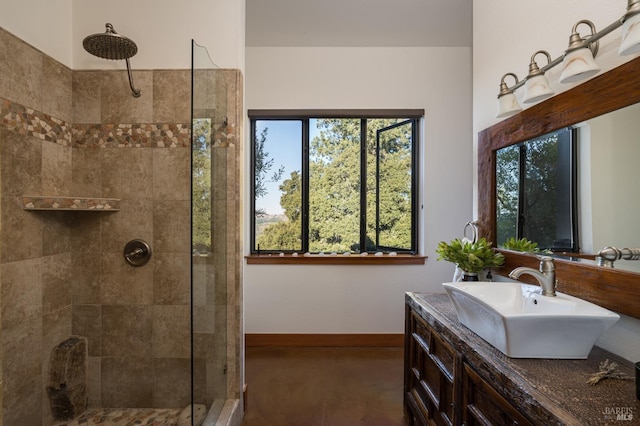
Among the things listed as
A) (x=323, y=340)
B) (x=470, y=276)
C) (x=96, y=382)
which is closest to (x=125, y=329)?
(x=96, y=382)

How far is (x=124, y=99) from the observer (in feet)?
5.55

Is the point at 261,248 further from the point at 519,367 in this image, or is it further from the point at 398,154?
the point at 519,367

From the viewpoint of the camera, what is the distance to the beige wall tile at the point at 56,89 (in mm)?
1528

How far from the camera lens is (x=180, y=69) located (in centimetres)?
168

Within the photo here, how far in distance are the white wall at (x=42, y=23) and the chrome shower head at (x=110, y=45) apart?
0.93 ft

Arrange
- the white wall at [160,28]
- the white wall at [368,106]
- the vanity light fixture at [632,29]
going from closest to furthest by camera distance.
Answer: the vanity light fixture at [632,29], the white wall at [160,28], the white wall at [368,106]

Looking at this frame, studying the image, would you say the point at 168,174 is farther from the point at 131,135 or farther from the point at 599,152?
the point at 599,152

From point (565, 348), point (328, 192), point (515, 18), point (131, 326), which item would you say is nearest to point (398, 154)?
point (328, 192)

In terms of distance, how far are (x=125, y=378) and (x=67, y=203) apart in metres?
1.01

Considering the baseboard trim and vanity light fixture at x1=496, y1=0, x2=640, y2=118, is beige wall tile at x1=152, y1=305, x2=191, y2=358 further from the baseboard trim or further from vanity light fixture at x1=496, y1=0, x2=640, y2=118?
vanity light fixture at x1=496, y1=0, x2=640, y2=118

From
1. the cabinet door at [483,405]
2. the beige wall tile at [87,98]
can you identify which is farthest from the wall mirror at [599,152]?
the beige wall tile at [87,98]

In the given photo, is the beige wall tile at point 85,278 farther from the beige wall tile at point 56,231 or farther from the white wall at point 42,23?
the white wall at point 42,23

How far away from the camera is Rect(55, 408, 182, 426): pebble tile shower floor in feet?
5.31

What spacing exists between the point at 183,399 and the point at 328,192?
1.92m
